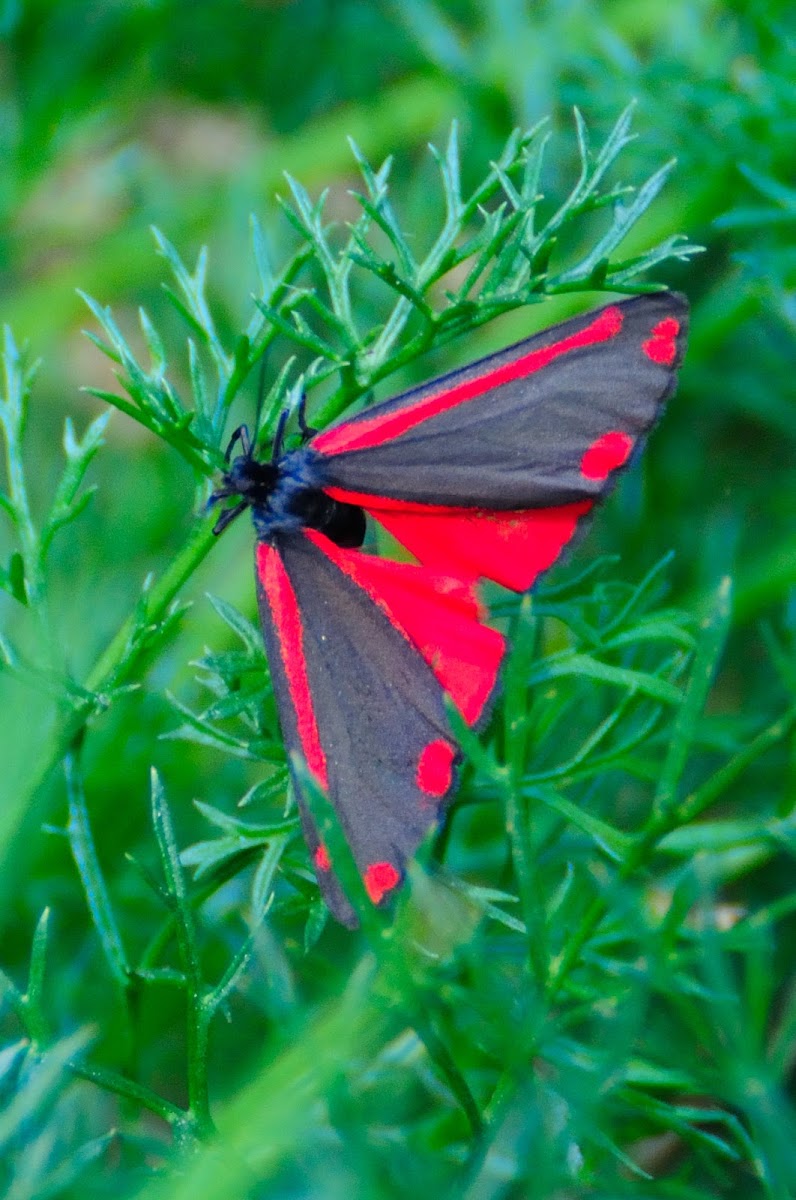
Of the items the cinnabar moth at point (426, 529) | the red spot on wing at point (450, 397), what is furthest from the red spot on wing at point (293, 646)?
the red spot on wing at point (450, 397)

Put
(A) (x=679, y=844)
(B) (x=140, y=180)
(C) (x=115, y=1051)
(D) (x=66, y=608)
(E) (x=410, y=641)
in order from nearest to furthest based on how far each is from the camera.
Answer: (E) (x=410, y=641)
(A) (x=679, y=844)
(C) (x=115, y=1051)
(D) (x=66, y=608)
(B) (x=140, y=180)

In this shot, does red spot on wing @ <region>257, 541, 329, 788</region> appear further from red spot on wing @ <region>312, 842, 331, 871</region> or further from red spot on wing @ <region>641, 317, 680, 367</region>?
red spot on wing @ <region>641, 317, 680, 367</region>

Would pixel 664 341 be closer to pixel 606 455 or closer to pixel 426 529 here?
pixel 606 455

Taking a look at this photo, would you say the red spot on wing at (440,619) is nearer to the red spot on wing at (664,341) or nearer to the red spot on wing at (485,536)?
the red spot on wing at (485,536)

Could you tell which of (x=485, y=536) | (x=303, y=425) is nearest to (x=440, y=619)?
(x=485, y=536)

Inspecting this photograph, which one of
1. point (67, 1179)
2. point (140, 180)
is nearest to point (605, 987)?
point (67, 1179)

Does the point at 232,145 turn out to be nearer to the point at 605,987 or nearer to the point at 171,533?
the point at 171,533

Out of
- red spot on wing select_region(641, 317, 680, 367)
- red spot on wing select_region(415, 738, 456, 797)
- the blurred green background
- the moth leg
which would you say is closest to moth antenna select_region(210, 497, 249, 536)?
the moth leg
